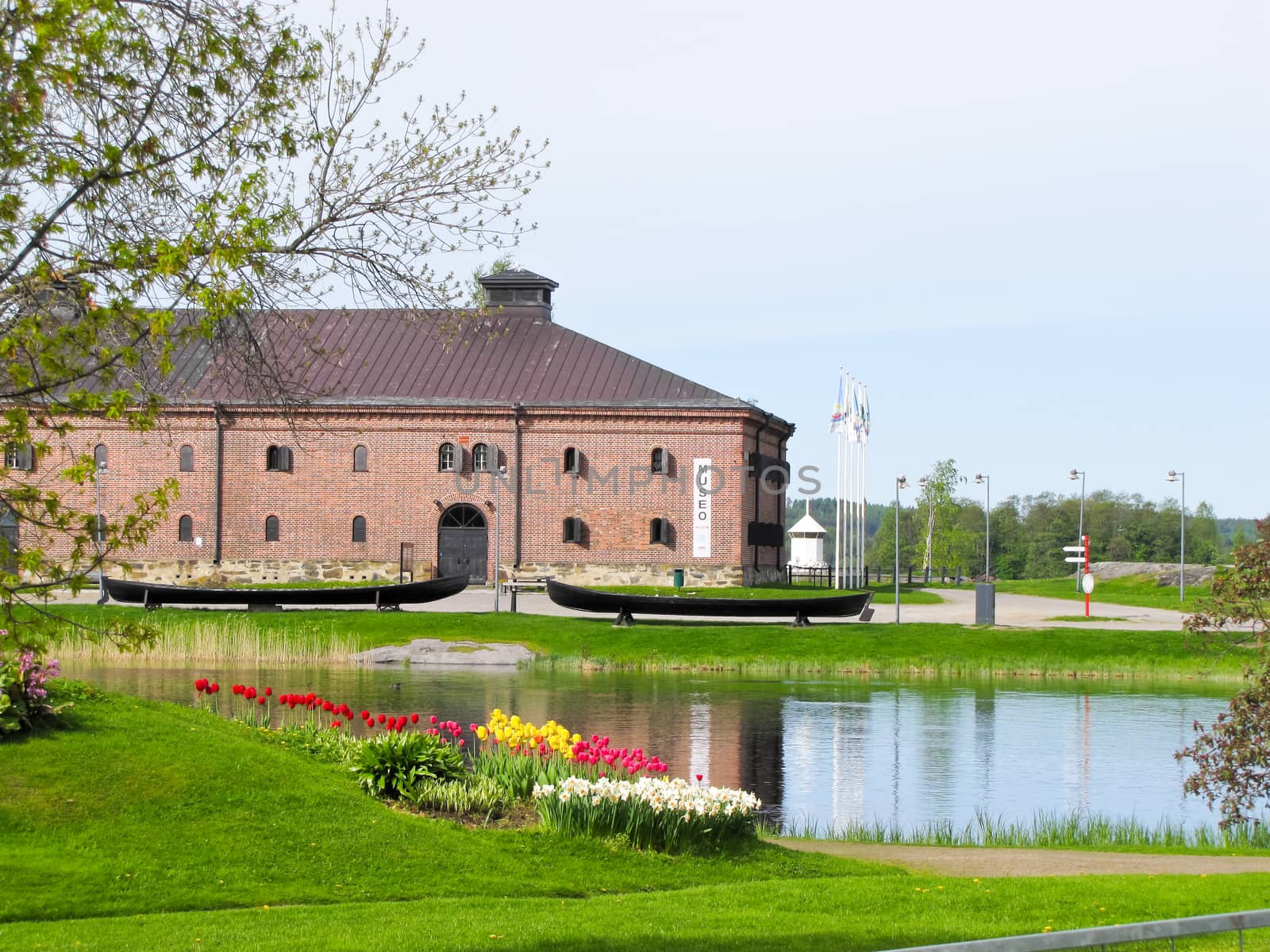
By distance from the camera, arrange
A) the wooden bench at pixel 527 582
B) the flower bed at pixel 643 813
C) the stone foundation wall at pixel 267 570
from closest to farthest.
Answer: the flower bed at pixel 643 813
the wooden bench at pixel 527 582
the stone foundation wall at pixel 267 570

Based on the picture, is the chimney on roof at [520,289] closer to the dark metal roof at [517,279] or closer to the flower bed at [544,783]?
the dark metal roof at [517,279]

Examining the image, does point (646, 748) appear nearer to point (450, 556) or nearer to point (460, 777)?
point (460, 777)

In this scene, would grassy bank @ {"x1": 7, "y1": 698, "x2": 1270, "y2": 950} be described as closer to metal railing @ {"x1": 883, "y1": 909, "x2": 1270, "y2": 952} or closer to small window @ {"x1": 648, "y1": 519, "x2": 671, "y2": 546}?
metal railing @ {"x1": 883, "y1": 909, "x2": 1270, "y2": 952}

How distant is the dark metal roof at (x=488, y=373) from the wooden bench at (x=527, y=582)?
6.39 meters

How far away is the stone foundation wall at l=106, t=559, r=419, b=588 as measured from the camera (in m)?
52.7

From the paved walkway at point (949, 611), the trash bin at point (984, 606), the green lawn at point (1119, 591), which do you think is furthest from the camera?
the green lawn at point (1119, 591)

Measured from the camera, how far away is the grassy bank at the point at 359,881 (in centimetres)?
887

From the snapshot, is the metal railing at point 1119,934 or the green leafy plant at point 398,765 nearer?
the metal railing at point 1119,934

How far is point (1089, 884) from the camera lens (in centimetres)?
1048

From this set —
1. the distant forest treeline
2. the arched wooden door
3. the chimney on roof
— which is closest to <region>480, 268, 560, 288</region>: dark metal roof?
the chimney on roof

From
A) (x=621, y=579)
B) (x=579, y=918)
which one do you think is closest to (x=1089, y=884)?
(x=579, y=918)

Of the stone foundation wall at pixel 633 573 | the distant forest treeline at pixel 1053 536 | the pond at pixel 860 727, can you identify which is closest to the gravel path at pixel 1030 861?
the pond at pixel 860 727

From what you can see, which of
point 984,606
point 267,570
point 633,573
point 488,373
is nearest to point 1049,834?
point 984,606

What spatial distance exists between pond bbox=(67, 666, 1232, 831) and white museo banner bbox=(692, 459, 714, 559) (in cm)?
2025
